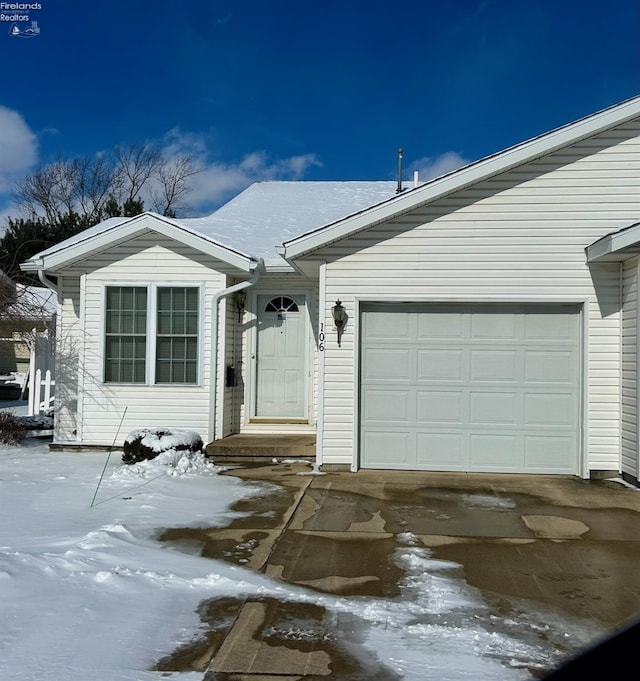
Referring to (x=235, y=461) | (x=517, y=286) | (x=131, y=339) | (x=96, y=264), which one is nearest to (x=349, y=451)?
(x=235, y=461)

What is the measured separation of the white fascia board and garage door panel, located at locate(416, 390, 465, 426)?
2628mm

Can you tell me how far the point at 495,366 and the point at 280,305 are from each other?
399 cm

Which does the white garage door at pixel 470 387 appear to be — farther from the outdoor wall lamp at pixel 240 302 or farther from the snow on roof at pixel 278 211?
the outdoor wall lamp at pixel 240 302

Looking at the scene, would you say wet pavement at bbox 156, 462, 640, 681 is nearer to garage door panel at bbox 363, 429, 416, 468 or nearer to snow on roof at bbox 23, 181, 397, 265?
garage door panel at bbox 363, 429, 416, 468

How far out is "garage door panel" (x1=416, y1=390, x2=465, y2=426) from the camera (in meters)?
9.34

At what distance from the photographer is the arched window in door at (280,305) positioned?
11.5 meters

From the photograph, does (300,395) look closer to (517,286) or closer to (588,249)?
(517,286)

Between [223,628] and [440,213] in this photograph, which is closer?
[223,628]

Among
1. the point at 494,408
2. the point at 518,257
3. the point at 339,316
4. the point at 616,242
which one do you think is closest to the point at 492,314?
the point at 518,257

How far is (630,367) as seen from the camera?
8680 millimetres

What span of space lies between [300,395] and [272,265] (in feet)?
7.48

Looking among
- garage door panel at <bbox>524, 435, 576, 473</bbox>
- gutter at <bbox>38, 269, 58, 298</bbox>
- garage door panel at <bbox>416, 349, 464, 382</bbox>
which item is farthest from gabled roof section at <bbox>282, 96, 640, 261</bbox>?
gutter at <bbox>38, 269, 58, 298</bbox>

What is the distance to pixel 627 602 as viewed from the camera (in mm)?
4598

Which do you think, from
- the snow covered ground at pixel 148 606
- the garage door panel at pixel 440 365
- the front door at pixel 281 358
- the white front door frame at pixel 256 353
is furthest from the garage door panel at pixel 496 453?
the snow covered ground at pixel 148 606
